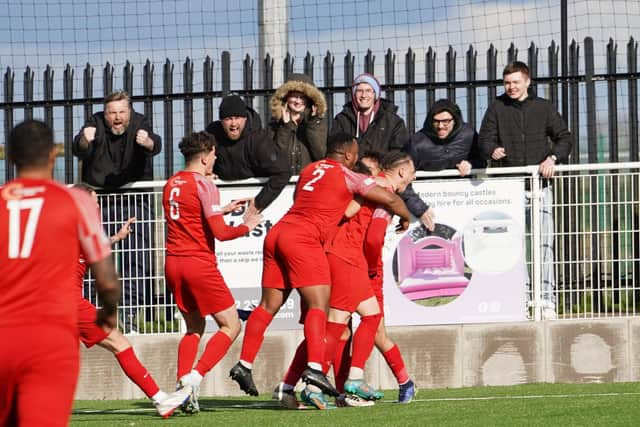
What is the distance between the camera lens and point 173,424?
9172 millimetres

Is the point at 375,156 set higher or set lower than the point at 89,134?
lower

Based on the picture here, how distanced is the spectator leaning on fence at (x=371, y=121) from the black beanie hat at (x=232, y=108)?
93 centimetres

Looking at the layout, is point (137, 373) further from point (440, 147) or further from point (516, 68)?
point (516, 68)

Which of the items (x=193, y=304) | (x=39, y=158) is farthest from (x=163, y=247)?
(x=39, y=158)

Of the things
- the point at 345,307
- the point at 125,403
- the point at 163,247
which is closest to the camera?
the point at 345,307

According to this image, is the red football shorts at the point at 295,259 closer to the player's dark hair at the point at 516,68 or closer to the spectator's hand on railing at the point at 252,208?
the spectator's hand on railing at the point at 252,208

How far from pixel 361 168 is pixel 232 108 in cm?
189

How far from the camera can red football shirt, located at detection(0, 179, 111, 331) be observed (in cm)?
522

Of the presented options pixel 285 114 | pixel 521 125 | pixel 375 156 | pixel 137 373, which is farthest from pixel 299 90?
pixel 137 373

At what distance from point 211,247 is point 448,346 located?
3.32 meters

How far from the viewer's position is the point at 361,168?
1071cm

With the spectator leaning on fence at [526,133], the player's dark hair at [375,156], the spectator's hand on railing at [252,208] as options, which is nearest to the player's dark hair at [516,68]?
the spectator leaning on fence at [526,133]

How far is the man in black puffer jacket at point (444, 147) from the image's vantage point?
12.6 m

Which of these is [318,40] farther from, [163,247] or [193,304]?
[193,304]
